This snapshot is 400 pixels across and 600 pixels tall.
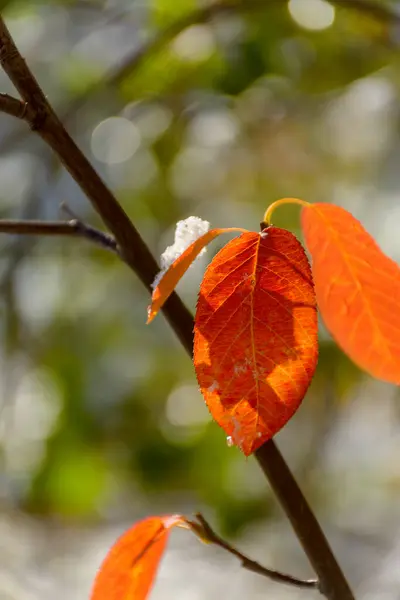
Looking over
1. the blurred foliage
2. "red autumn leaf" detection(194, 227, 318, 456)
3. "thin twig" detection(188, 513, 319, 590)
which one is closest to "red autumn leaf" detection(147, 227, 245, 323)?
"red autumn leaf" detection(194, 227, 318, 456)

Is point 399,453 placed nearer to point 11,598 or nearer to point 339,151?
point 339,151

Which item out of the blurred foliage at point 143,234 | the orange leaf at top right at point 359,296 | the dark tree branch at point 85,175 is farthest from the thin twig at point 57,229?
the blurred foliage at point 143,234

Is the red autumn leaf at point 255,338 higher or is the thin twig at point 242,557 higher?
the red autumn leaf at point 255,338

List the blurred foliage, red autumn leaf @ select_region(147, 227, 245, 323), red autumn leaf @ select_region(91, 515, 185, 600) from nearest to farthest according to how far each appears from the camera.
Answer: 1. red autumn leaf @ select_region(147, 227, 245, 323)
2. red autumn leaf @ select_region(91, 515, 185, 600)
3. the blurred foliage

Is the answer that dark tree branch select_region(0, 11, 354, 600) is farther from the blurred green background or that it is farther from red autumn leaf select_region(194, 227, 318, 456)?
the blurred green background

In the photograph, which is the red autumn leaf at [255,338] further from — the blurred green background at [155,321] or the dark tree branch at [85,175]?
the blurred green background at [155,321]

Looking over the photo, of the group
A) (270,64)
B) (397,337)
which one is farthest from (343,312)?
(270,64)

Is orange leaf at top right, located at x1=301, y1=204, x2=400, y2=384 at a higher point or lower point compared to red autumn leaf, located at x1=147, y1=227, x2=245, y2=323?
lower
